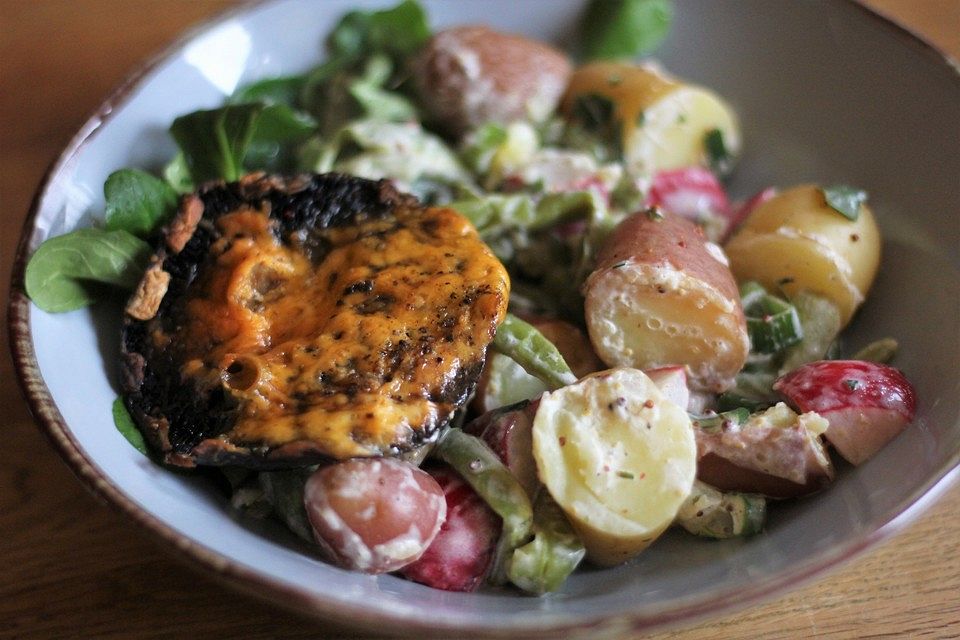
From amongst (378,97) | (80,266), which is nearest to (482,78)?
(378,97)

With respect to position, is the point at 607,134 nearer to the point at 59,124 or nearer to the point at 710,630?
the point at 710,630

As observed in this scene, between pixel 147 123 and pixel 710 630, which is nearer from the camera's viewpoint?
pixel 710 630

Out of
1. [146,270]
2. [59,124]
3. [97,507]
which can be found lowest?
[97,507]

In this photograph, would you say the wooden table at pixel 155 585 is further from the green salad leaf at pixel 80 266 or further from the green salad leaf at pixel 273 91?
the green salad leaf at pixel 273 91

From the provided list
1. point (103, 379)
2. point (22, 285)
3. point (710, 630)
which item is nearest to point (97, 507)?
point (103, 379)

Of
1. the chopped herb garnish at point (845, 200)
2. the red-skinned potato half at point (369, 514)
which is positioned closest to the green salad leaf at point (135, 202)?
the red-skinned potato half at point (369, 514)

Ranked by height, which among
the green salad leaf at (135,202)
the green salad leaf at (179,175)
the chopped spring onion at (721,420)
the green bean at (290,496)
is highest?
the green salad leaf at (135,202)
